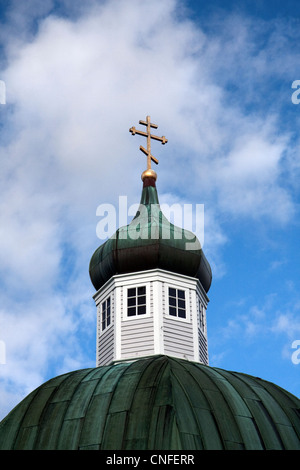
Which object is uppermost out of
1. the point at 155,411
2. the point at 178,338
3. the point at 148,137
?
the point at 148,137

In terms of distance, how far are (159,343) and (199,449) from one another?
6.90m

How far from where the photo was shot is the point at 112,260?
2944 cm

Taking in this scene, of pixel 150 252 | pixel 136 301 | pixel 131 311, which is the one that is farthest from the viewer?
pixel 150 252

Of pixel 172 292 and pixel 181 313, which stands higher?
pixel 172 292

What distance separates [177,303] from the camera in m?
28.7

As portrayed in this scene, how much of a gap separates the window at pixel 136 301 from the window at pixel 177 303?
0.95m

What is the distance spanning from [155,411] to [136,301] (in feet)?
24.1

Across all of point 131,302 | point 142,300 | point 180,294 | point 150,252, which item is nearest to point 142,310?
point 142,300

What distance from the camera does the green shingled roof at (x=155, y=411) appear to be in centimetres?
2134

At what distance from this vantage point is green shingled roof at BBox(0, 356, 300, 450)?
70.0 feet

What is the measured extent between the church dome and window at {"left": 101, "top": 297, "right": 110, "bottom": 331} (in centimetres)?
83

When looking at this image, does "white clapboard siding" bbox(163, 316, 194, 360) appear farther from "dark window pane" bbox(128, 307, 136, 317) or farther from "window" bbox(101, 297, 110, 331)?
"window" bbox(101, 297, 110, 331)

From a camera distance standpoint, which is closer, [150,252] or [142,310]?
[142,310]

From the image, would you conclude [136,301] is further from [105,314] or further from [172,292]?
[105,314]
